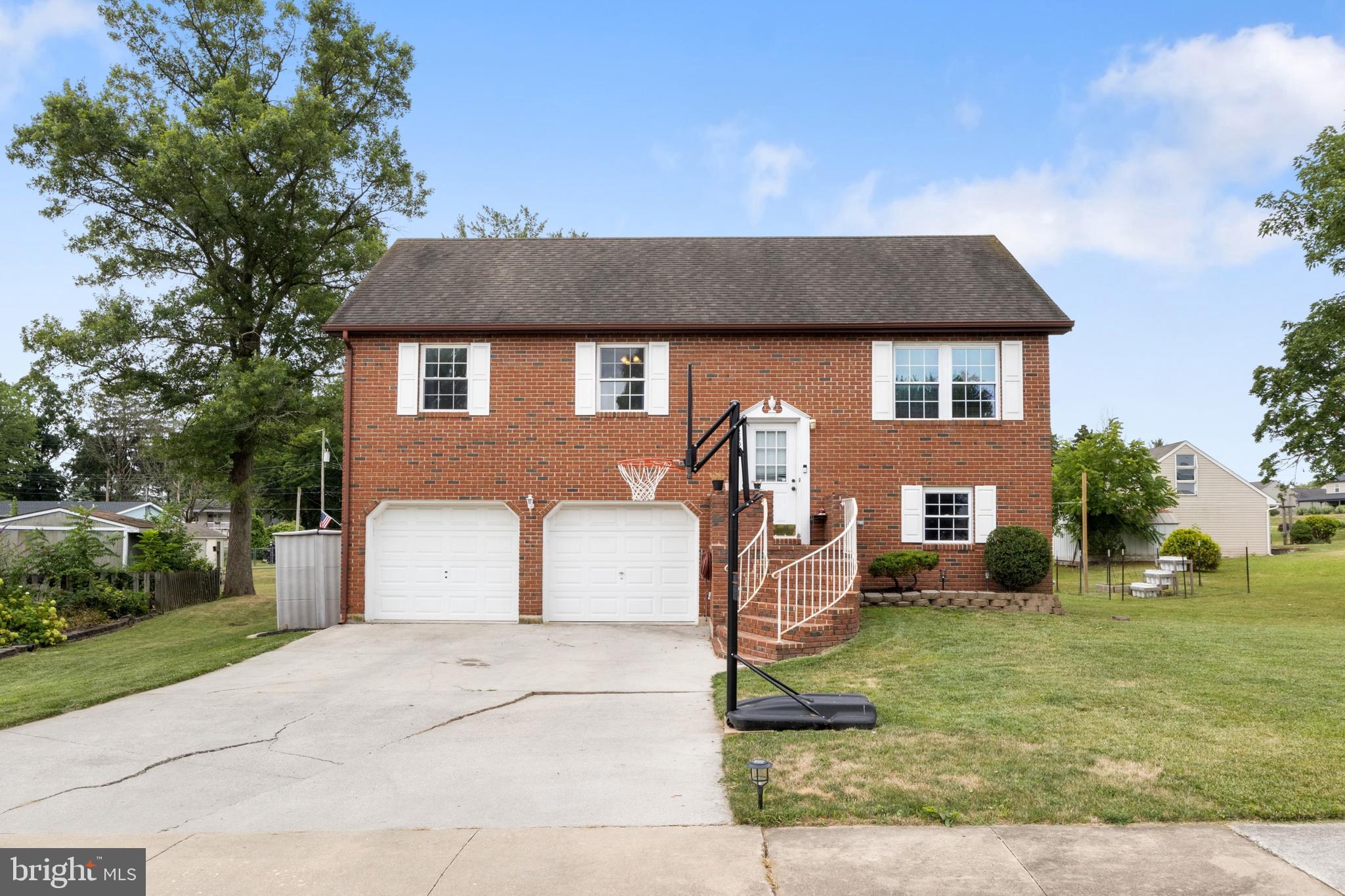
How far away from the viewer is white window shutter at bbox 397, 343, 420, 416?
15.3 metres

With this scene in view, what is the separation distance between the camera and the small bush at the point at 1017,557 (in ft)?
46.3

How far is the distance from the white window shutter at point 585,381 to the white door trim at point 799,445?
9.13 feet

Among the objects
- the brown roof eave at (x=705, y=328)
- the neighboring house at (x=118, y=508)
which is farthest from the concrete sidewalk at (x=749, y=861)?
the neighboring house at (x=118, y=508)

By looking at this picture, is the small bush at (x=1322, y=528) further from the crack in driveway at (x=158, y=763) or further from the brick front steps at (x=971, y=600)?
the crack in driveway at (x=158, y=763)

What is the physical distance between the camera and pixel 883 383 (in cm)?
1507

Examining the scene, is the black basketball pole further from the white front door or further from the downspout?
the downspout

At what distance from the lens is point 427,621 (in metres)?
15.0

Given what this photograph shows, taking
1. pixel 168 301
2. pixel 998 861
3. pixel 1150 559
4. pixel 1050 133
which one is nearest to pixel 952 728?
pixel 998 861

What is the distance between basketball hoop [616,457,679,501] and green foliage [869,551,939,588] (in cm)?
388

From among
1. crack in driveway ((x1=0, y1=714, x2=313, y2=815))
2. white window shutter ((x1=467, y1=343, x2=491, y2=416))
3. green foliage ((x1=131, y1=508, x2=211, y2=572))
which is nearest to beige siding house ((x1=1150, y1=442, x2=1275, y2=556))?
white window shutter ((x1=467, y1=343, x2=491, y2=416))

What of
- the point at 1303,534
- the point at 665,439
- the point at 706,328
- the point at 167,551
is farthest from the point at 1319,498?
the point at 167,551

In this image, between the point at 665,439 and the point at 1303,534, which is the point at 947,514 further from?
the point at 1303,534

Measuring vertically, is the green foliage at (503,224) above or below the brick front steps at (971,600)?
above

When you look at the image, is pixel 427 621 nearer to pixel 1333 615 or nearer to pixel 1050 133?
pixel 1050 133
